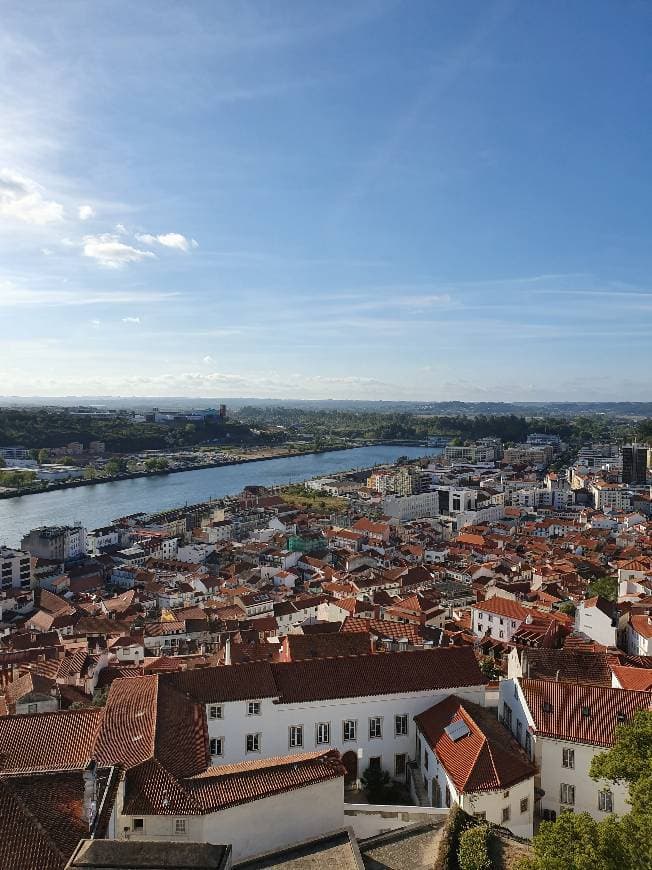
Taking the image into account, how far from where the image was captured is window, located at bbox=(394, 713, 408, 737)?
16.4 feet

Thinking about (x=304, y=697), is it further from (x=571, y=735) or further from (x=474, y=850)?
(x=474, y=850)

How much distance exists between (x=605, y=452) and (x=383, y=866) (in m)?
44.6

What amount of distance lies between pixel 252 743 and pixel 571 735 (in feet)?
6.99

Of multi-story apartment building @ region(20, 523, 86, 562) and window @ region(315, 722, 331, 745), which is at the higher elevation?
window @ region(315, 722, 331, 745)

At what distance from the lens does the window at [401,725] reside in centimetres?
499

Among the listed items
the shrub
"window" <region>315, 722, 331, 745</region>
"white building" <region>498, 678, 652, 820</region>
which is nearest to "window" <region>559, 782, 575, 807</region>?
"white building" <region>498, 678, 652, 820</region>

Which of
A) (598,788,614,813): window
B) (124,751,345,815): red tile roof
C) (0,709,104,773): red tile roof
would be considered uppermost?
(124,751,345,815): red tile roof

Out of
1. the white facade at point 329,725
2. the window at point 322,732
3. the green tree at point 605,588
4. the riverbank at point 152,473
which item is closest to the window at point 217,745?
the white facade at point 329,725

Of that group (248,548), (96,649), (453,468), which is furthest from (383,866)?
(453,468)

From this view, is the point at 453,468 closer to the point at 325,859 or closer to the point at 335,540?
the point at 335,540

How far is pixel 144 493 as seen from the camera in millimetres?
32438

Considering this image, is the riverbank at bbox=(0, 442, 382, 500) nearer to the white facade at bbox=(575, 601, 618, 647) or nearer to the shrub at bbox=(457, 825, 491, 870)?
the white facade at bbox=(575, 601, 618, 647)

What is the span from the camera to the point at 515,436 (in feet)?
189

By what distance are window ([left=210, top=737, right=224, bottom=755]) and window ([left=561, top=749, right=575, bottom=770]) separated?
2256 mm
